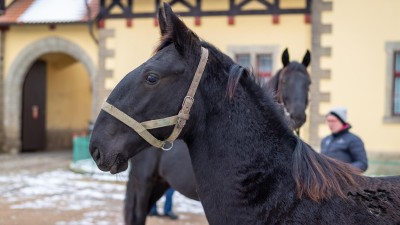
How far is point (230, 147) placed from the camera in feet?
6.35

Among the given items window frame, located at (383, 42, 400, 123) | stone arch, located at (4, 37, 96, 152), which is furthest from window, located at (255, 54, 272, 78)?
stone arch, located at (4, 37, 96, 152)

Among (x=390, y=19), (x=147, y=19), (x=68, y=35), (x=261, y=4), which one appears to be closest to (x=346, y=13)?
(x=390, y=19)

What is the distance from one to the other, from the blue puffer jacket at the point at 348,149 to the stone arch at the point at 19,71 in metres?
9.73

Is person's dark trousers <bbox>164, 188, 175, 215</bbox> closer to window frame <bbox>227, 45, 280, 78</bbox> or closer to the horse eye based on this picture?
window frame <bbox>227, 45, 280, 78</bbox>

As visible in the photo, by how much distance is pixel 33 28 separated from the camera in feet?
43.9

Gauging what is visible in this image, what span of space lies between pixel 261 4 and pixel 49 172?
6590 mm

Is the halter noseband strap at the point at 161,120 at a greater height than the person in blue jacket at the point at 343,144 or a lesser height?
greater

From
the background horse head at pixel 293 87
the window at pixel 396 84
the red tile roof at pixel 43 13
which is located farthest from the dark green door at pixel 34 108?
the background horse head at pixel 293 87

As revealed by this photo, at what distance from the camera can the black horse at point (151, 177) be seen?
453 cm

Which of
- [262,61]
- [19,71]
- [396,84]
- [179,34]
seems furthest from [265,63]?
[179,34]

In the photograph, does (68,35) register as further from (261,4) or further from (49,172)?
(261,4)

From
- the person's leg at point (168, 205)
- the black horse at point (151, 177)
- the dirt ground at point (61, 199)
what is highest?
the black horse at point (151, 177)

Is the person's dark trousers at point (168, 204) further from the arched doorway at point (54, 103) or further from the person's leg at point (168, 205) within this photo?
the arched doorway at point (54, 103)

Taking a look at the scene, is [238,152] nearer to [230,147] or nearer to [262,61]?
[230,147]
